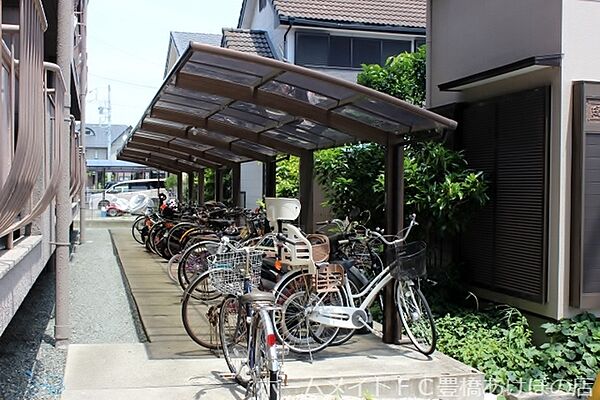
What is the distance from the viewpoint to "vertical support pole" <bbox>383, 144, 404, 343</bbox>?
6801mm

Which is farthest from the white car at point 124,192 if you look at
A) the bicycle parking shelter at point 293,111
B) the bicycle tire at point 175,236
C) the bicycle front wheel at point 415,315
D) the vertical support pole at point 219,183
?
the bicycle front wheel at point 415,315

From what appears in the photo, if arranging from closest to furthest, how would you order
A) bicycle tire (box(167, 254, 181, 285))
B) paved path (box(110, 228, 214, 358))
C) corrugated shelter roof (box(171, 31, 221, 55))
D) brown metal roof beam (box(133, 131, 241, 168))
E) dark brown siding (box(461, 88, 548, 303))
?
paved path (box(110, 228, 214, 358))
dark brown siding (box(461, 88, 548, 303))
bicycle tire (box(167, 254, 181, 285))
brown metal roof beam (box(133, 131, 241, 168))
corrugated shelter roof (box(171, 31, 221, 55))

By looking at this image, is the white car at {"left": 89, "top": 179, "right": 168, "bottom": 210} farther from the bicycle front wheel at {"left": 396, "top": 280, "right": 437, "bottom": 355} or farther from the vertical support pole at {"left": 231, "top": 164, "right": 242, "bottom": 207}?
the bicycle front wheel at {"left": 396, "top": 280, "right": 437, "bottom": 355}

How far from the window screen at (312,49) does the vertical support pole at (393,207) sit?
12.6m

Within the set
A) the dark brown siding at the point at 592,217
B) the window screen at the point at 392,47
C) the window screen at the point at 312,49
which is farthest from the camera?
the window screen at the point at 392,47

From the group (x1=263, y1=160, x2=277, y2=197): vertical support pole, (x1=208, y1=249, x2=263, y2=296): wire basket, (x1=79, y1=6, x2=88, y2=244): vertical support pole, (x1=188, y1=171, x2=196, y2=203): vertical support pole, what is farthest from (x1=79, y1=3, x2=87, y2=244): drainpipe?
(x1=208, y1=249, x2=263, y2=296): wire basket

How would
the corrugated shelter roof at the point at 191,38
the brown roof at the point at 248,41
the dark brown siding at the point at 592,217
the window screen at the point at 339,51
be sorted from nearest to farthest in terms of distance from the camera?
the dark brown siding at the point at 592,217
the window screen at the point at 339,51
the brown roof at the point at 248,41
the corrugated shelter roof at the point at 191,38

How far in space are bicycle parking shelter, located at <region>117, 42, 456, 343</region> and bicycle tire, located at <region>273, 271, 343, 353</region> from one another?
811mm

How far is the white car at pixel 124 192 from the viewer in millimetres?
33344

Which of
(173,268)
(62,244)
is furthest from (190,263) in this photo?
(62,244)

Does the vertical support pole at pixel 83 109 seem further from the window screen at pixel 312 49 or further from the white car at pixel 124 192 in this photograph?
the white car at pixel 124 192

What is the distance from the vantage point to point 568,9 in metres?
7.20

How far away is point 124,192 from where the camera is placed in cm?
3553

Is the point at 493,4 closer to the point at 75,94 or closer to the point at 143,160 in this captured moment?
the point at 75,94
